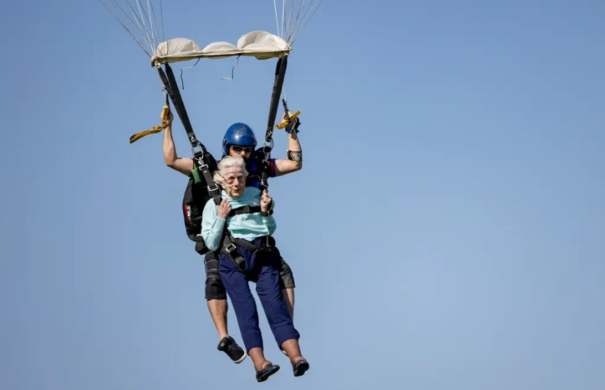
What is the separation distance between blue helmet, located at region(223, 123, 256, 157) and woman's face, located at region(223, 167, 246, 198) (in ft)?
1.54

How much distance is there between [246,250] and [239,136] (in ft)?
4.39

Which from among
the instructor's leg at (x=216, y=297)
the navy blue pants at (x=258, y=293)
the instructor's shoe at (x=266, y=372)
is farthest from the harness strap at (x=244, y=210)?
the instructor's shoe at (x=266, y=372)

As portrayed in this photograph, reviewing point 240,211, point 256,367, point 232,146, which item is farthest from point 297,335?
point 232,146

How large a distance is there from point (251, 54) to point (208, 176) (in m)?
1.68

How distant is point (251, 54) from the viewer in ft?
42.9

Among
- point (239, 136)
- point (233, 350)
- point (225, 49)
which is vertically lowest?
point (233, 350)

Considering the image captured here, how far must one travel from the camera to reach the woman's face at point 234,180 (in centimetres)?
1228

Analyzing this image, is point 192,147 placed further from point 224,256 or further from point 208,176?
point 224,256

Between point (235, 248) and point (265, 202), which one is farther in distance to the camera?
point (235, 248)

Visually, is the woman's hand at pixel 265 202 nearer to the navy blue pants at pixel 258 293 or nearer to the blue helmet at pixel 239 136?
the navy blue pants at pixel 258 293

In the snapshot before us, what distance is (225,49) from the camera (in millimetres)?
13031

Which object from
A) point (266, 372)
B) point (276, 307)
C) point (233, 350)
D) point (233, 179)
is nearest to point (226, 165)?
point (233, 179)

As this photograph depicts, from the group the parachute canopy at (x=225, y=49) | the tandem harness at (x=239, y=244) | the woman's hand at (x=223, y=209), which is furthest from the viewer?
the parachute canopy at (x=225, y=49)

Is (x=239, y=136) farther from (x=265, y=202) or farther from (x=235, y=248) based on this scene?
(x=235, y=248)
